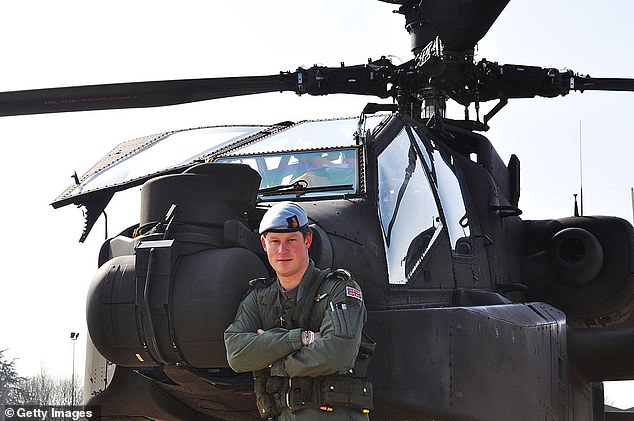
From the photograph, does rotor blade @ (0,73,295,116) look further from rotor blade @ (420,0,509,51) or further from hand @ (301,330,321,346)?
hand @ (301,330,321,346)

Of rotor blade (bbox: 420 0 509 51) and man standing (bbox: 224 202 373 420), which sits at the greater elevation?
rotor blade (bbox: 420 0 509 51)

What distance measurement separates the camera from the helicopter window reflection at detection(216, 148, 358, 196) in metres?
5.29

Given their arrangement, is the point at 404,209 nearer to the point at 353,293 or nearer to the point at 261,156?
the point at 261,156

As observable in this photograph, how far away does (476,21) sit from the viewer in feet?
18.5

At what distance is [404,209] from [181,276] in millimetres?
1657

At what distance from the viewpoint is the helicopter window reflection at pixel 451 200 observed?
6.02 m

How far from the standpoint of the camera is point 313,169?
541 centimetres

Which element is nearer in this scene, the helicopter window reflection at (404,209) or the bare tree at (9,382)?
the helicopter window reflection at (404,209)

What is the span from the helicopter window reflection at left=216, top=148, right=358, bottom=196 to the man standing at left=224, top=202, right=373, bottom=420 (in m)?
1.20

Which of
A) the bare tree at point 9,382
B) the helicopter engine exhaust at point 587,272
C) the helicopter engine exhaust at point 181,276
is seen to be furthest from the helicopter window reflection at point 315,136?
Answer: the bare tree at point 9,382

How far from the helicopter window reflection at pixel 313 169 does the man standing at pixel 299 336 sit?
1196 millimetres

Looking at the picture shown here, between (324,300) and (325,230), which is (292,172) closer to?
(325,230)

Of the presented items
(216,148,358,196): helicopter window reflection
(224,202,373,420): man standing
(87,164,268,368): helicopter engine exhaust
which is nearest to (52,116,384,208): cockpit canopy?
(216,148,358,196): helicopter window reflection

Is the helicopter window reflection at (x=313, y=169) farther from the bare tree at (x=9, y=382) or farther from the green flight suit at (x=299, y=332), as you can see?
the bare tree at (x=9, y=382)
